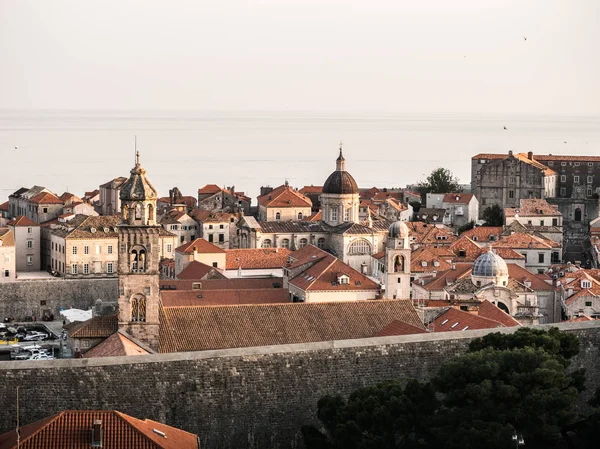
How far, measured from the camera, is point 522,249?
4303cm

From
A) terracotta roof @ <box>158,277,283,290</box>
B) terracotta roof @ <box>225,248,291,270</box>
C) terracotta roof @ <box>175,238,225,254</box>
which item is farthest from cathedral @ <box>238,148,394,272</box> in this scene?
terracotta roof @ <box>158,277,283,290</box>

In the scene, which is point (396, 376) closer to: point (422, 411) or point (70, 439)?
point (422, 411)

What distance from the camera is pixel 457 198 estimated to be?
187ft

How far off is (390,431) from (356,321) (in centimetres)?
679

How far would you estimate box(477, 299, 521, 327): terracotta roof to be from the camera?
25.8 m

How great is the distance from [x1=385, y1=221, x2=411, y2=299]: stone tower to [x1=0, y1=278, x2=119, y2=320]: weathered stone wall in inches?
314

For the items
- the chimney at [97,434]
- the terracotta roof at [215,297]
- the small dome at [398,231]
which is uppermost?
the small dome at [398,231]

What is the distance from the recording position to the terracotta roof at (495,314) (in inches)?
1015

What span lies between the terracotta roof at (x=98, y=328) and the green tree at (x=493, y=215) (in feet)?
113

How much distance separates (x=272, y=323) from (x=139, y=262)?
2510 millimetres

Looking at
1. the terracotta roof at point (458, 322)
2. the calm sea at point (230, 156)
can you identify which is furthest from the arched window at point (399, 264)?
the calm sea at point (230, 156)

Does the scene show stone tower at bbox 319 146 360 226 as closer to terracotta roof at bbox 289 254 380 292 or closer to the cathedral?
the cathedral

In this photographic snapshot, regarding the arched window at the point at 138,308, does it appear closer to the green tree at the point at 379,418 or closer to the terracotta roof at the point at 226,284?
the green tree at the point at 379,418

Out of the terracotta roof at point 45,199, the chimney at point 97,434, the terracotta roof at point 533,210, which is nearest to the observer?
the chimney at point 97,434
